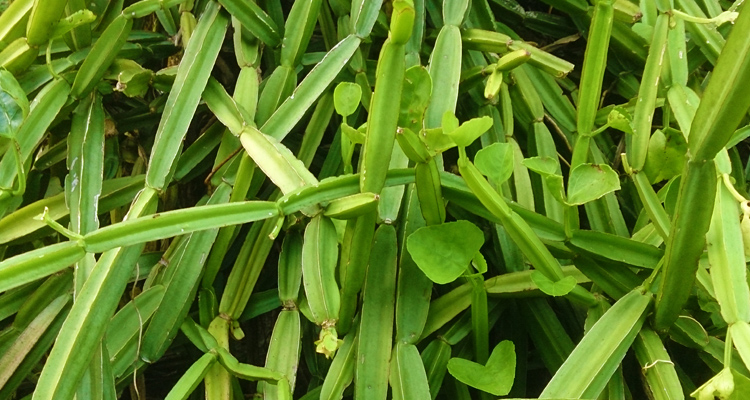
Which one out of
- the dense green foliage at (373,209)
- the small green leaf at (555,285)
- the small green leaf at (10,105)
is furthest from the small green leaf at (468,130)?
the small green leaf at (10,105)

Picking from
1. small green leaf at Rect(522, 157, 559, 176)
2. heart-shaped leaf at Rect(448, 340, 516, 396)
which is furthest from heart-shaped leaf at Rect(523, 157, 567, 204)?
heart-shaped leaf at Rect(448, 340, 516, 396)

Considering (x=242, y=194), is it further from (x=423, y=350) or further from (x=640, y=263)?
(x=640, y=263)

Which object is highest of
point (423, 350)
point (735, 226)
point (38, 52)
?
point (38, 52)

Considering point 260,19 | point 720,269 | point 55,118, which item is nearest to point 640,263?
point 720,269

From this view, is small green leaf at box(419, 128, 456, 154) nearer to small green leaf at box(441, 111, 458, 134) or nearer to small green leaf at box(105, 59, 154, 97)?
small green leaf at box(441, 111, 458, 134)

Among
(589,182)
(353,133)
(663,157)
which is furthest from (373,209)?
(663,157)

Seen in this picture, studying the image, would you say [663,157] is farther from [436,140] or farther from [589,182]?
[436,140]
